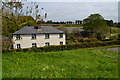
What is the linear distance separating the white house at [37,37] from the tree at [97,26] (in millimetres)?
19977

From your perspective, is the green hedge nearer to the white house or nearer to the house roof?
the white house

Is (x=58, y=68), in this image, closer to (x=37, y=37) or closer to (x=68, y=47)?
(x=68, y=47)

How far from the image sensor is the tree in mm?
56094

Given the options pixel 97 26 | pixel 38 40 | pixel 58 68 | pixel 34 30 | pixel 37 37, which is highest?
pixel 97 26

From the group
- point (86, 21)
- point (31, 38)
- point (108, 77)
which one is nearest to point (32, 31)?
point (31, 38)

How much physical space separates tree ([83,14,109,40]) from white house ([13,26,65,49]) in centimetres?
1998

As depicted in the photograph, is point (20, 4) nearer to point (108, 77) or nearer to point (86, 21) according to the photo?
point (108, 77)

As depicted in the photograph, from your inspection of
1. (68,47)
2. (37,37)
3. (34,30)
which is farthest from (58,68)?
(34,30)

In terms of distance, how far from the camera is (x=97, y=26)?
186 feet

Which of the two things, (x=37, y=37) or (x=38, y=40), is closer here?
(x=37, y=37)

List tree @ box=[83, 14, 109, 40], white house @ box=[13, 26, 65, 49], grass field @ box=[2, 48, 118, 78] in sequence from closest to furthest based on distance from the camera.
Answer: grass field @ box=[2, 48, 118, 78] → white house @ box=[13, 26, 65, 49] → tree @ box=[83, 14, 109, 40]

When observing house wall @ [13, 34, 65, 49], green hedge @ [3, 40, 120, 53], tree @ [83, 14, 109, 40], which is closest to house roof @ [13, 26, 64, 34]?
house wall @ [13, 34, 65, 49]

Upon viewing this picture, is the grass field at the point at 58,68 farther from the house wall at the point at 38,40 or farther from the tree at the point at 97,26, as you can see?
the tree at the point at 97,26

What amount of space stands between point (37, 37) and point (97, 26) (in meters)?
26.0
